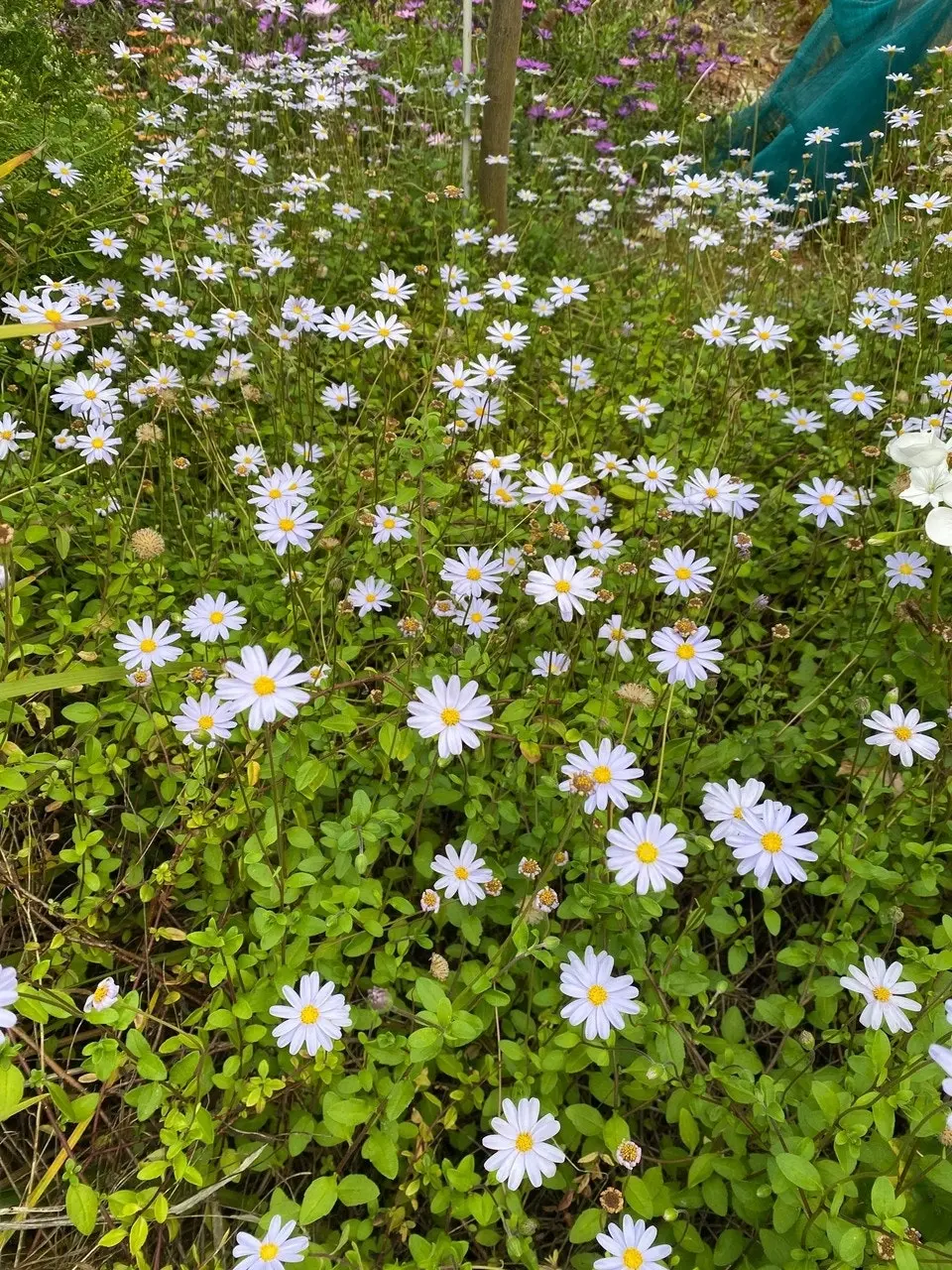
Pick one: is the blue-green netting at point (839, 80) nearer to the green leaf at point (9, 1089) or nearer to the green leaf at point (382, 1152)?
the green leaf at point (382, 1152)

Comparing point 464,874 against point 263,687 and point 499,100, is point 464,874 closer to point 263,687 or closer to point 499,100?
point 263,687

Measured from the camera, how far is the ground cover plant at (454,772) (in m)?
1.23

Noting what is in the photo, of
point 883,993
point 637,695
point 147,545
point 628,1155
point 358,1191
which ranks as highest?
point 637,695

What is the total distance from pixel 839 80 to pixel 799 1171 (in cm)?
509

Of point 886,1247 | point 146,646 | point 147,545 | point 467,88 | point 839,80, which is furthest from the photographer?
point 839,80

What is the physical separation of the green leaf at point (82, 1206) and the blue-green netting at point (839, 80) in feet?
15.1

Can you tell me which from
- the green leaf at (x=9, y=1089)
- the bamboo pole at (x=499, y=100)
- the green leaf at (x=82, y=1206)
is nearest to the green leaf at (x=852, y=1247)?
the green leaf at (x=82, y=1206)

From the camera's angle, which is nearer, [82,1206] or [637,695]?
[82,1206]

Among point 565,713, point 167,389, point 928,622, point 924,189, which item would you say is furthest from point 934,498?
point 924,189

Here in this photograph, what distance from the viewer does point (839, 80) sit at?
447 cm

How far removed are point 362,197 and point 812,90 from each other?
2.90 meters

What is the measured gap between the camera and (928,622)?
1.76m

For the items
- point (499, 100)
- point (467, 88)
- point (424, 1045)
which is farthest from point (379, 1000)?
point (467, 88)

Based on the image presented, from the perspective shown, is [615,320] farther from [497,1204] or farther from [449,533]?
[497,1204]
